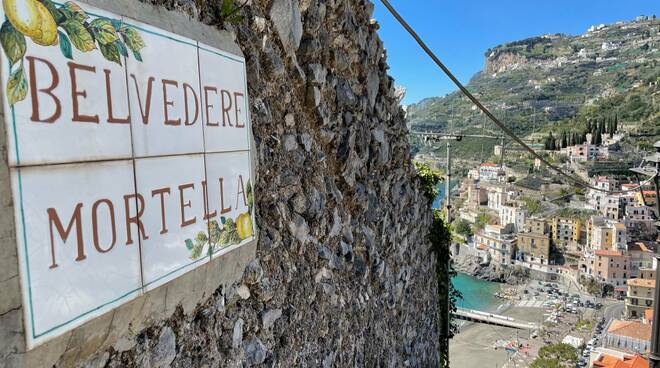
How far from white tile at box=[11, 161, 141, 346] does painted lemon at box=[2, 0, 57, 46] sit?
0.37 m

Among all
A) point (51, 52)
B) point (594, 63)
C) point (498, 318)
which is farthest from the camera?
point (594, 63)

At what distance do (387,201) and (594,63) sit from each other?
131 m

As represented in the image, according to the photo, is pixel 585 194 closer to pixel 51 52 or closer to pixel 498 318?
pixel 498 318

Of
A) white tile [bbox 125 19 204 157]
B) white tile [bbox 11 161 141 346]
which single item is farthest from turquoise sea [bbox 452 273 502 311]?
white tile [bbox 11 161 141 346]

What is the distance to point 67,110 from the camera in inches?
53.8

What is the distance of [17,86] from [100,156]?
1.00 ft

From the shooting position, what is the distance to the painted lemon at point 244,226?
7.63ft

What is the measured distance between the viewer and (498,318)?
43969 millimetres

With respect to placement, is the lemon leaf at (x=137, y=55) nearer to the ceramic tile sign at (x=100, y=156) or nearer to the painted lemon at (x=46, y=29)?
the ceramic tile sign at (x=100, y=156)

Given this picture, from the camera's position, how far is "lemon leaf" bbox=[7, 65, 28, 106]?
1224 mm

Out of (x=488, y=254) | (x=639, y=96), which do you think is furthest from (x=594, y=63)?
(x=488, y=254)

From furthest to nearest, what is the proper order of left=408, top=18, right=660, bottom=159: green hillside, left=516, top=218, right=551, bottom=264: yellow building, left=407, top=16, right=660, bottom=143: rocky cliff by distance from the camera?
left=407, top=16, right=660, bottom=143: rocky cliff < left=408, top=18, right=660, bottom=159: green hillside < left=516, top=218, right=551, bottom=264: yellow building

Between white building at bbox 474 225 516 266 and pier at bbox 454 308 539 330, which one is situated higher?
white building at bbox 474 225 516 266

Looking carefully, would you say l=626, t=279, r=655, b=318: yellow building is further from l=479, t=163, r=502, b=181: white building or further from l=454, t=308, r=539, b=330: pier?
l=479, t=163, r=502, b=181: white building
